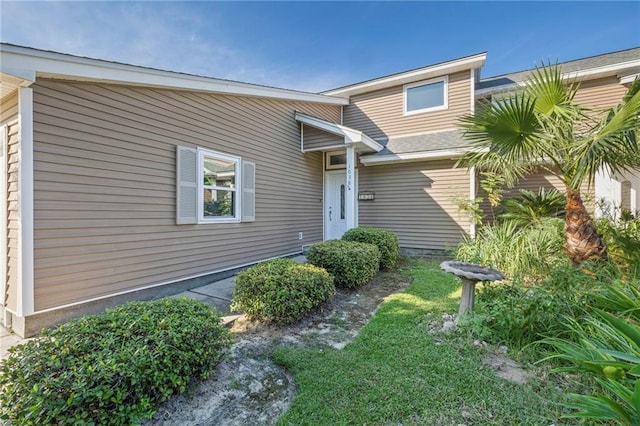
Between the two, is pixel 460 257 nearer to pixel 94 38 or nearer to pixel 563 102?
pixel 563 102

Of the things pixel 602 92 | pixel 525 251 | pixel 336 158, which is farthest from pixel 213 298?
pixel 602 92

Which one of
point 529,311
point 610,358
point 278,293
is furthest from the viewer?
point 278,293

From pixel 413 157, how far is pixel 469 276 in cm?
Result: 536

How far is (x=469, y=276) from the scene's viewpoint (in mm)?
3277

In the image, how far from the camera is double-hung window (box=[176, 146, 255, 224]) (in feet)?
16.8

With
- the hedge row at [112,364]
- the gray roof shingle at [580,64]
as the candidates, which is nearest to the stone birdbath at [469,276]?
the hedge row at [112,364]

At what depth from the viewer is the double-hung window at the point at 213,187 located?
5129 mm

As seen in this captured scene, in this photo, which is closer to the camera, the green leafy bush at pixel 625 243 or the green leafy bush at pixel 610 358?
the green leafy bush at pixel 610 358

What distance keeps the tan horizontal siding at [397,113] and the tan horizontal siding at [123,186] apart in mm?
4253

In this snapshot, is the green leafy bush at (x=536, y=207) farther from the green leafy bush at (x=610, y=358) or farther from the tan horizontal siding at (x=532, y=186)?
the green leafy bush at (x=610, y=358)

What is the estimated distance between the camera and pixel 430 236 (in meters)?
8.36

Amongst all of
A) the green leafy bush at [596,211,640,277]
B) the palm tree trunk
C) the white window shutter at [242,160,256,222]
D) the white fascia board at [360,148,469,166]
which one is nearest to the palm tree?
the palm tree trunk

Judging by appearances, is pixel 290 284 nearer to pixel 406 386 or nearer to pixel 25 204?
pixel 406 386

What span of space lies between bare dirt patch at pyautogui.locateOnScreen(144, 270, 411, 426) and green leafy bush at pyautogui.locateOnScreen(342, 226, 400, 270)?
2.18m
